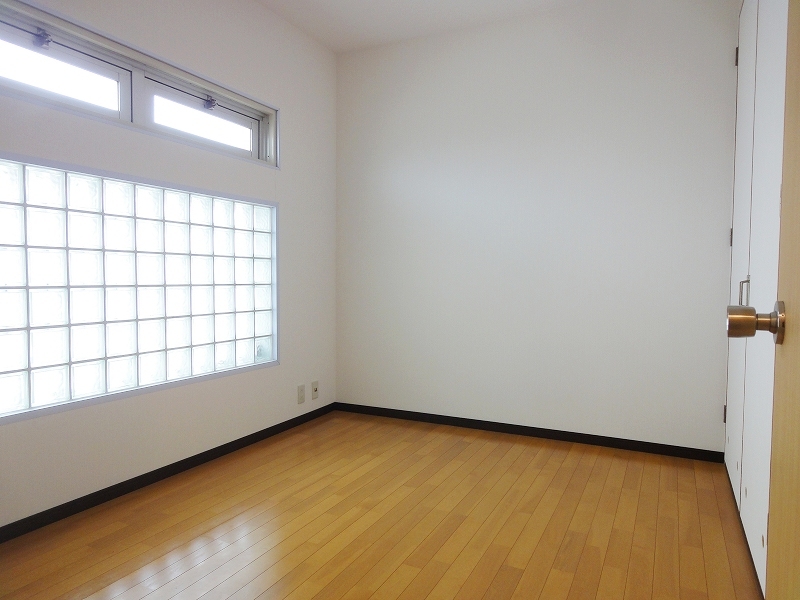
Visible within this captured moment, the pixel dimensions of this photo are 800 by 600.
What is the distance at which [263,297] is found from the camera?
3.80 meters

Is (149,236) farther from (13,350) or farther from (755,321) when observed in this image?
(755,321)

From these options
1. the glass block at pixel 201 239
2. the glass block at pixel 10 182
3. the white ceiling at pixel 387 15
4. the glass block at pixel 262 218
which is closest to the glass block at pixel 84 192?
the glass block at pixel 10 182

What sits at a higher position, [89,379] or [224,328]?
[224,328]

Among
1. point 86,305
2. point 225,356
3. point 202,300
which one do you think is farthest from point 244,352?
point 86,305

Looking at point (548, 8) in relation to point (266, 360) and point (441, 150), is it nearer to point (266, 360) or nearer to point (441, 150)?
point (441, 150)

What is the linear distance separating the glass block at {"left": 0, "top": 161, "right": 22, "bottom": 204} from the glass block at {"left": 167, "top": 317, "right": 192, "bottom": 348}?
1006mm

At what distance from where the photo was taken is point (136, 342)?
9.39ft

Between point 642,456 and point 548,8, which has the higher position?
point 548,8

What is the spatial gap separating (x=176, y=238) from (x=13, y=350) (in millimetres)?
1046

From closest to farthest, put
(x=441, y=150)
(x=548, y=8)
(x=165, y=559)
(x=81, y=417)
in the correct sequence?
(x=165, y=559)
(x=81, y=417)
(x=548, y=8)
(x=441, y=150)

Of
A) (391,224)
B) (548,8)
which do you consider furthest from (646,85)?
(391,224)

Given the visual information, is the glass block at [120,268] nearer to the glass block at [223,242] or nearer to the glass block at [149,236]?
the glass block at [149,236]

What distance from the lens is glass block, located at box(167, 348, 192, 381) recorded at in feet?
10.1

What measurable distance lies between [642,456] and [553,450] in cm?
57
